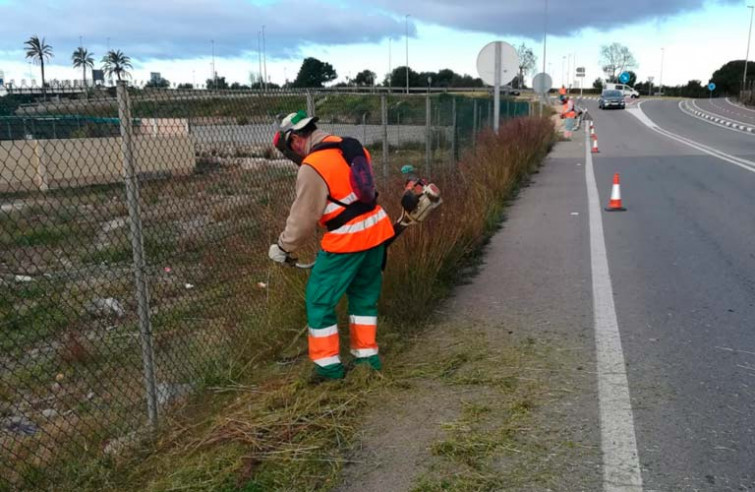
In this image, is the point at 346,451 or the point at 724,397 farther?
the point at 724,397

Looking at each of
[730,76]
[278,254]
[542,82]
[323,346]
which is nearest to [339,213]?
[278,254]

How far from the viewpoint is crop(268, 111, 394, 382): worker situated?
376cm

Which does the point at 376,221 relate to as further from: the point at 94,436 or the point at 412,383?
the point at 94,436

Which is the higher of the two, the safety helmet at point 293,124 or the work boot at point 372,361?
the safety helmet at point 293,124

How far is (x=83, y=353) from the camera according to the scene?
5.50m

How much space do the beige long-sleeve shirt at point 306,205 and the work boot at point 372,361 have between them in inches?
37.5

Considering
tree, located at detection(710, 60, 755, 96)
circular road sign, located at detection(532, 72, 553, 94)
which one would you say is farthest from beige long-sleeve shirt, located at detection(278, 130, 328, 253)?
tree, located at detection(710, 60, 755, 96)

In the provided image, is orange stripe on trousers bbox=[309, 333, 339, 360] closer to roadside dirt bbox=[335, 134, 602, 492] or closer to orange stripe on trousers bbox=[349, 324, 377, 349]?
orange stripe on trousers bbox=[349, 324, 377, 349]

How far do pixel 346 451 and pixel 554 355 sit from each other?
1.86 m

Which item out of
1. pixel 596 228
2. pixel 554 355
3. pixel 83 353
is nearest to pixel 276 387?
pixel 554 355

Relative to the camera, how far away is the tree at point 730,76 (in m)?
85.1

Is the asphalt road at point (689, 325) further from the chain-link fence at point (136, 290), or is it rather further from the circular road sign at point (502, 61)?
the circular road sign at point (502, 61)

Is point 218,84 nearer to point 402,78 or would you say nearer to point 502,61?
point 502,61

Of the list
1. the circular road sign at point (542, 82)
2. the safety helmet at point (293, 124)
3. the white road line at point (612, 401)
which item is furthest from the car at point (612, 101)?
the safety helmet at point (293, 124)
